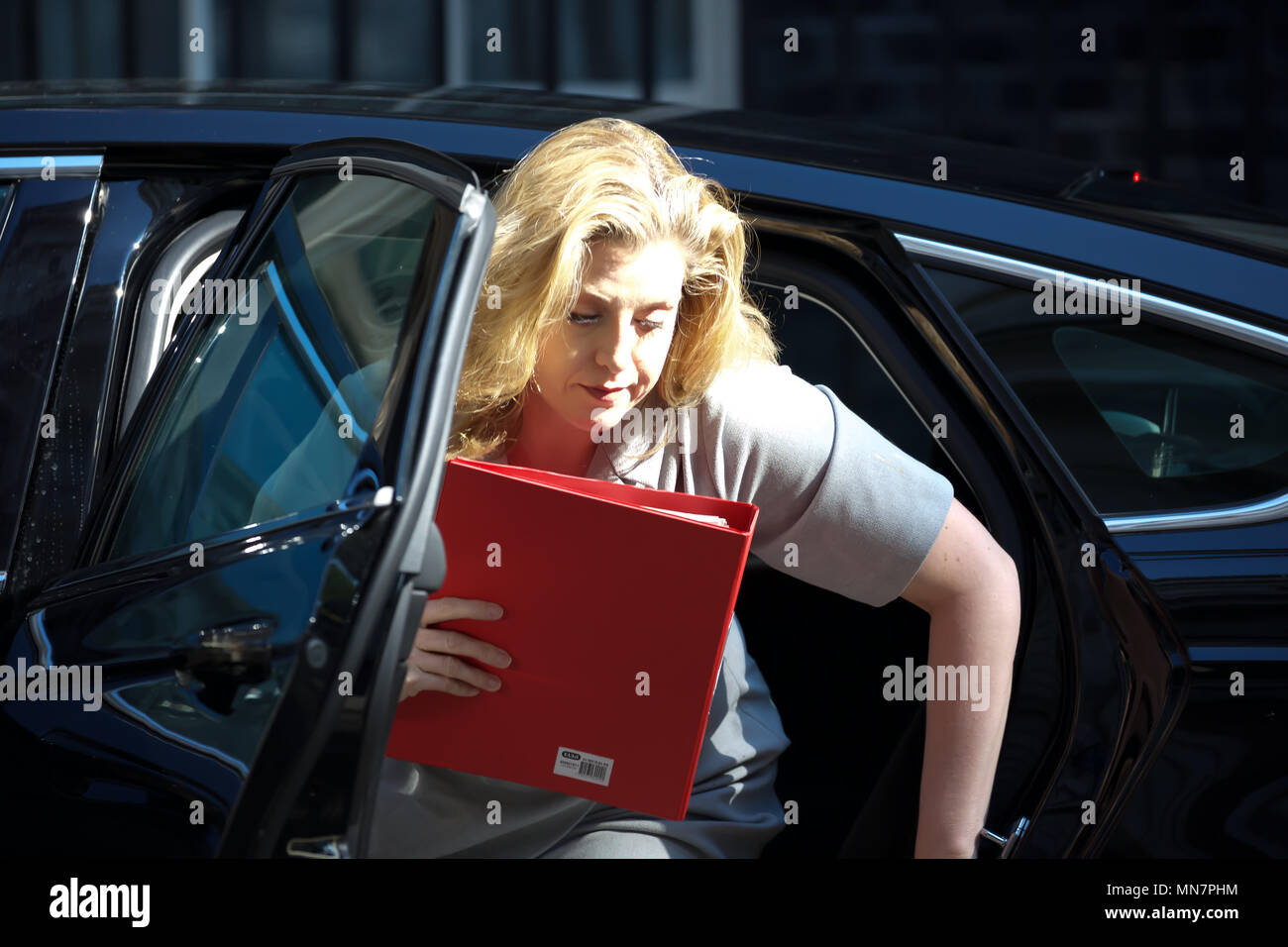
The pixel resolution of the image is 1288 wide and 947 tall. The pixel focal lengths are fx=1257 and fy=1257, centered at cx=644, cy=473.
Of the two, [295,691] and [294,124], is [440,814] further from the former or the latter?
[294,124]

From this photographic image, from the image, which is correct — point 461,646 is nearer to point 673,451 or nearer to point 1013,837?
point 673,451

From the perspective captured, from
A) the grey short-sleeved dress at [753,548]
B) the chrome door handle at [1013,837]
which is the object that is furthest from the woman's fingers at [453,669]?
the chrome door handle at [1013,837]

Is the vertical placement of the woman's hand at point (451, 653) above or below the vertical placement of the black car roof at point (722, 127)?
below

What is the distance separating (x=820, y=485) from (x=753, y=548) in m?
0.14

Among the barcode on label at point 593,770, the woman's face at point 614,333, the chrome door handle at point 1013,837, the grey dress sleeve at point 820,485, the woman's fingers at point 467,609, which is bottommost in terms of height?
the chrome door handle at point 1013,837

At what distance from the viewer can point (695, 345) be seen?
1620 millimetres

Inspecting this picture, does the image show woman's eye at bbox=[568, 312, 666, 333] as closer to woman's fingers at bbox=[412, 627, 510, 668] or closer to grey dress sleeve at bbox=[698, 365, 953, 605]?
grey dress sleeve at bbox=[698, 365, 953, 605]

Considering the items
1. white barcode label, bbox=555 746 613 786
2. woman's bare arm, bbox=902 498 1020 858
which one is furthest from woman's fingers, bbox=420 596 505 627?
woman's bare arm, bbox=902 498 1020 858

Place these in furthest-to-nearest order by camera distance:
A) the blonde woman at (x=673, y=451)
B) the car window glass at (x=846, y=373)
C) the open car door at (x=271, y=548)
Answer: the car window glass at (x=846, y=373) → the blonde woman at (x=673, y=451) → the open car door at (x=271, y=548)

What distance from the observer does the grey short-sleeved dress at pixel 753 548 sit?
1550 millimetres

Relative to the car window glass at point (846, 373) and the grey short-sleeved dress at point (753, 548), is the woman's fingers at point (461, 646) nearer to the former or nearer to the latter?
the grey short-sleeved dress at point (753, 548)

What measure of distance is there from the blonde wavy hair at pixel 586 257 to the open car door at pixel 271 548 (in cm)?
→ 17
